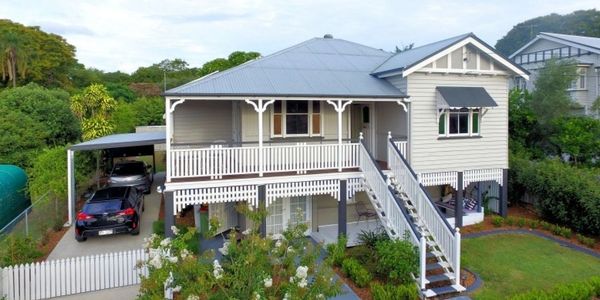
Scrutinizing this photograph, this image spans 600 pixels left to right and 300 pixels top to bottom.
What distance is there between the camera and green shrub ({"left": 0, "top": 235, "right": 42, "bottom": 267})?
9984mm

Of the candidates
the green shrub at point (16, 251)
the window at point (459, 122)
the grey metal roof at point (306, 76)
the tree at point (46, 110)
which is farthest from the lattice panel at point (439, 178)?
the tree at point (46, 110)

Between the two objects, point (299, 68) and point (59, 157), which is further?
point (59, 157)

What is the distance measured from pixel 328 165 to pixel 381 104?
3.90 meters

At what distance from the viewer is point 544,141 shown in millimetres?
21281

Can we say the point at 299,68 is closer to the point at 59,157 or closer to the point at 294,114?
the point at 294,114

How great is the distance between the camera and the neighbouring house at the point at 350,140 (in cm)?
1156

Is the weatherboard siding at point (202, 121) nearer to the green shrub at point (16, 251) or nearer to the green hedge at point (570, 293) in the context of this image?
the green shrub at point (16, 251)

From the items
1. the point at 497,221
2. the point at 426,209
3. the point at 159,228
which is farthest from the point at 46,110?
the point at 497,221

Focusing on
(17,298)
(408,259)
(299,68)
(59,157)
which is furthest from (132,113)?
(408,259)

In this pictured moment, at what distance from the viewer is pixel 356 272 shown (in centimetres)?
1016

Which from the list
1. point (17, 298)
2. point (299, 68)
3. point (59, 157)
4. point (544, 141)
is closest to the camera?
point (17, 298)

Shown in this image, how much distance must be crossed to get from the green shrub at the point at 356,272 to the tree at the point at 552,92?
15.9 metres

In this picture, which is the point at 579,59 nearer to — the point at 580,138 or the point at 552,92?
the point at 552,92

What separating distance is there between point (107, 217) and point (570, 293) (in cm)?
1280
